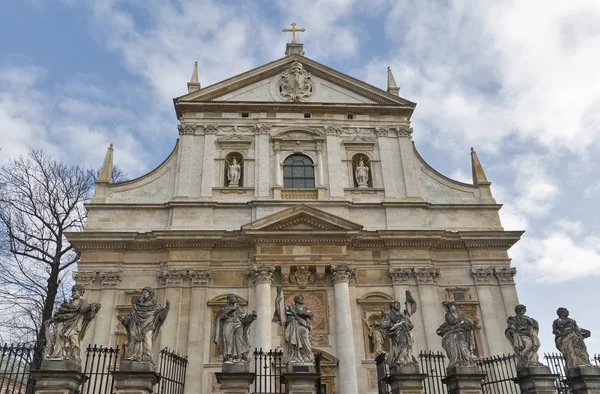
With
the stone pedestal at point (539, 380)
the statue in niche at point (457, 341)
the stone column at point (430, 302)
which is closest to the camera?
the stone pedestal at point (539, 380)

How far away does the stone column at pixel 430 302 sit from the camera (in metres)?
18.0

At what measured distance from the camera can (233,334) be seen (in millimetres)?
11203

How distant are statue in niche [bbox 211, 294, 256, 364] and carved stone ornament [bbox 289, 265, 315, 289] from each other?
7.42 metres

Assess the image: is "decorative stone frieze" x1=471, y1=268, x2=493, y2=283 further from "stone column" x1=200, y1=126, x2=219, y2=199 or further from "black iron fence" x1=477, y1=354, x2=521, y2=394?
"stone column" x1=200, y1=126, x2=219, y2=199

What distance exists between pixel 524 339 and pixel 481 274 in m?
7.55

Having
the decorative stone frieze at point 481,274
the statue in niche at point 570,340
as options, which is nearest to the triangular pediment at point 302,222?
the decorative stone frieze at point 481,274

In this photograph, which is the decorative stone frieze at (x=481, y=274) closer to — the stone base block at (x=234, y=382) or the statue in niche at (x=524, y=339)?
the statue in niche at (x=524, y=339)

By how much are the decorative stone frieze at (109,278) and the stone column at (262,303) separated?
15.1 feet

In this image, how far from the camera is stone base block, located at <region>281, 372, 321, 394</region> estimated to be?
10.6 meters

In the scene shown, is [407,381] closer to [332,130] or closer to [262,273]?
[262,273]

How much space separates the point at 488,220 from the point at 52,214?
693 inches

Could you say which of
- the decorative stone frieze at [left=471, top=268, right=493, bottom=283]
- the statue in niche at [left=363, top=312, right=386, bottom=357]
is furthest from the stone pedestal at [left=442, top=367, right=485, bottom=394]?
the decorative stone frieze at [left=471, top=268, right=493, bottom=283]

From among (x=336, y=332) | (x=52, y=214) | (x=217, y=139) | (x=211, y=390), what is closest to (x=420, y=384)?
(x=336, y=332)

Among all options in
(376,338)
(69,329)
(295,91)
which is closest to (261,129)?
(295,91)
